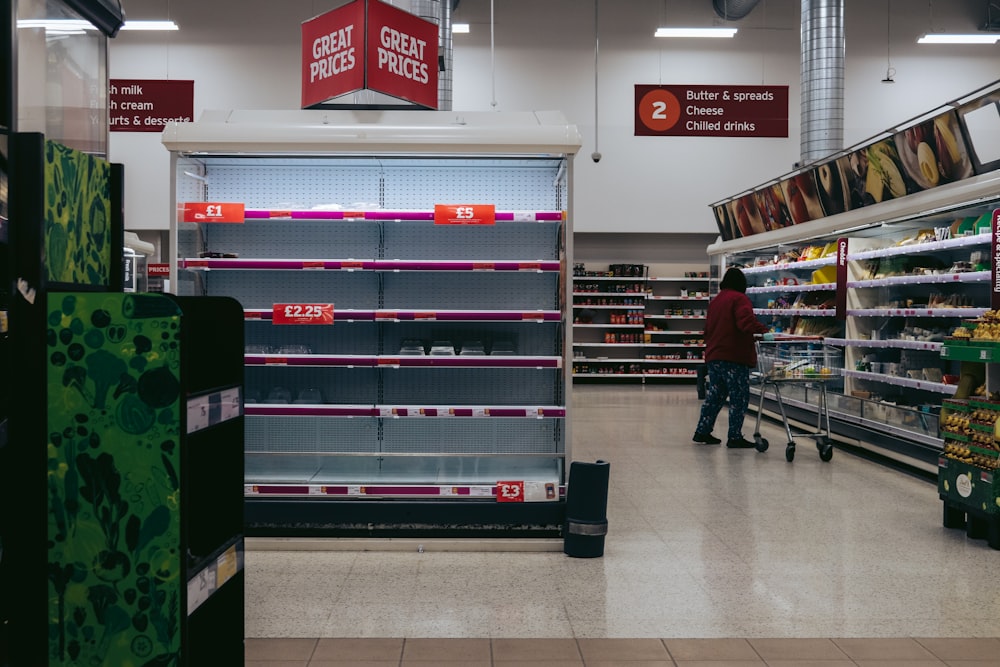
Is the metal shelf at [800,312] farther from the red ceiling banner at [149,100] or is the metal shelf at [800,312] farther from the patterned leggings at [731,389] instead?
the red ceiling banner at [149,100]

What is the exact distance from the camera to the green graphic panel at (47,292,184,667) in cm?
209

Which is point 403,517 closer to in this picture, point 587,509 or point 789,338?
point 587,509

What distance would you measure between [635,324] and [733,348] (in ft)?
27.4

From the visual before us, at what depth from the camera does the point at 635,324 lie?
1664cm

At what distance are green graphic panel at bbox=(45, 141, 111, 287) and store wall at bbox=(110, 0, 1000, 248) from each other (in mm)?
14350

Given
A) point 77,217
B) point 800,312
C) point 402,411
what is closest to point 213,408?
point 77,217

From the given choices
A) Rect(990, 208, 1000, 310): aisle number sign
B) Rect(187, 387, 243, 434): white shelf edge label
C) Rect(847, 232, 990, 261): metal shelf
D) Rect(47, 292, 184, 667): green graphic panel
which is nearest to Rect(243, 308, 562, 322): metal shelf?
Rect(187, 387, 243, 434): white shelf edge label

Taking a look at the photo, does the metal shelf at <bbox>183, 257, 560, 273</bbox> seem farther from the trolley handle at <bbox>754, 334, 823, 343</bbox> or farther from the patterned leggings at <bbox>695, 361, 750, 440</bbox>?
the trolley handle at <bbox>754, 334, 823, 343</bbox>

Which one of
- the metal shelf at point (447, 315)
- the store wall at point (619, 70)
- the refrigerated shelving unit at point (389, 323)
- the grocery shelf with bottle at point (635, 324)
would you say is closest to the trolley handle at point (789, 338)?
the refrigerated shelving unit at point (389, 323)

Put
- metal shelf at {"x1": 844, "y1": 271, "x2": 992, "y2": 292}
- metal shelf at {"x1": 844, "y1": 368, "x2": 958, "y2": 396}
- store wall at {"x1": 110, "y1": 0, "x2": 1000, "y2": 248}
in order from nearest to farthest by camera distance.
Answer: metal shelf at {"x1": 844, "y1": 271, "x2": 992, "y2": 292}
metal shelf at {"x1": 844, "y1": 368, "x2": 958, "y2": 396}
store wall at {"x1": 110, "y1": 0, "x2": 1000, "y2": 248}

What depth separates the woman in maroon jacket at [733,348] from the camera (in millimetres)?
8227

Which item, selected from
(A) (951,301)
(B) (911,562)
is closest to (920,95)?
(A) (951,301)

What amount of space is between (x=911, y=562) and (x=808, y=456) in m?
3.52

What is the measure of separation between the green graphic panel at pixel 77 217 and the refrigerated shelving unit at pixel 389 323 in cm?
261
